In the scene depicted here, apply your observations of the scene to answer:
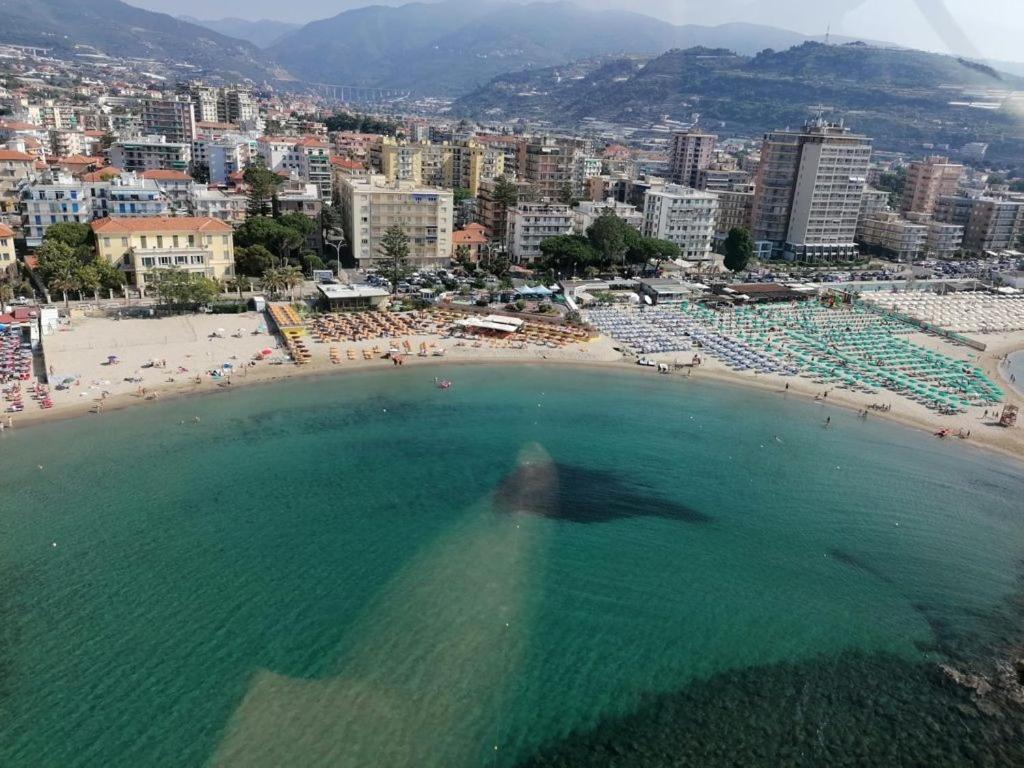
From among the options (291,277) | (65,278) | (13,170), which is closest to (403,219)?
(291,277)

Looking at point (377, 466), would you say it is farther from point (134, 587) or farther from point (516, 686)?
point (516, 686)

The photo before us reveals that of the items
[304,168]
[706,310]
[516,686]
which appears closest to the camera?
[516,686]

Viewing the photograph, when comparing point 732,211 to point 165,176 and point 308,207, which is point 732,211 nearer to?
point 308,207

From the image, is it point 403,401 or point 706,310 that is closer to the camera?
point 403,401

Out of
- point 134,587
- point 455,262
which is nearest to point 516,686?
point 134,587

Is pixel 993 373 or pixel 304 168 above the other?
pixel 304 168

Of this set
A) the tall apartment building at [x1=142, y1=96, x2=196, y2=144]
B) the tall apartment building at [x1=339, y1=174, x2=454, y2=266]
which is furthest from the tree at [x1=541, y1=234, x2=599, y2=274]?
the tall apartment building at [x1=142, y1=96, x2=196, y2=144]

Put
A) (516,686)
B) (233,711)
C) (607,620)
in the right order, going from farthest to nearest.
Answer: (607,620)
(516,686)
(233,711)
